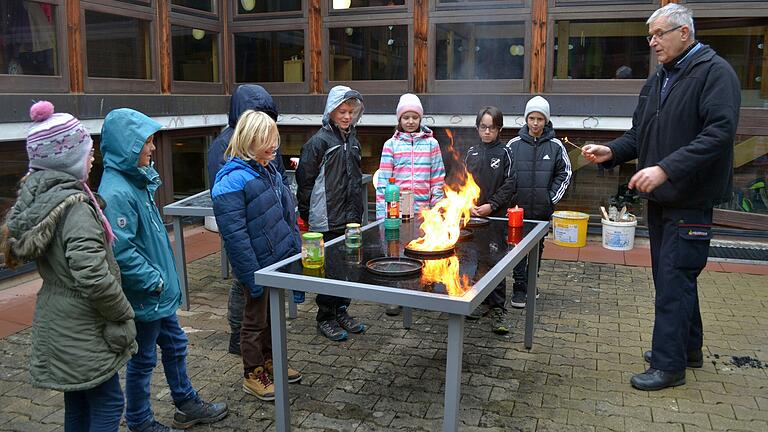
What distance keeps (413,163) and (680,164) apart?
2288 millimetres

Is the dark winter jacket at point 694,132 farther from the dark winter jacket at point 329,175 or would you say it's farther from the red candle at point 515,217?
the dark winter jacket at point 329,175

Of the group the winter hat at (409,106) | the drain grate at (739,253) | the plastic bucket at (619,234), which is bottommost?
the drain grate at (739,253)

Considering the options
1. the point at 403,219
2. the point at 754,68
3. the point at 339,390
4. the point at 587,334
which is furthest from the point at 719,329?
the point at 754,68

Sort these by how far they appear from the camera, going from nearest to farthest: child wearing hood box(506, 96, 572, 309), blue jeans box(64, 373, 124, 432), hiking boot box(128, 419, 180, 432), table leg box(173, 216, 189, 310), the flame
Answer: blue jeans box(64, 373, 124, 432) → the flame → hiking boot box(128, 419, 180, 432) → child wearing hood box(506, 96, 572, 309) → table leg box(173, 216, 189, 310)

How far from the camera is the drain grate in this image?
7383 millimetres

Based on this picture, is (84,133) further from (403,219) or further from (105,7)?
(105,7)

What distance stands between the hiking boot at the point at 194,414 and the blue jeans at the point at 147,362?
0.19 metres

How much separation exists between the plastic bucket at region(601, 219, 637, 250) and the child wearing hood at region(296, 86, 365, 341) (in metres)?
4.23

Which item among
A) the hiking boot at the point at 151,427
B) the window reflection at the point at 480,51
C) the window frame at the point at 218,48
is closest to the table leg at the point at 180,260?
the hiking boot at the point at 151,427

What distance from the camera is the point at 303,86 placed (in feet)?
29.9

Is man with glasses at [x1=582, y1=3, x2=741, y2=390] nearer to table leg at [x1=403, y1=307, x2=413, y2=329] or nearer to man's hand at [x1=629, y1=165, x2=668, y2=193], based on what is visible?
man's hand at [x1=629, y1=165, x2=668, y2=193]

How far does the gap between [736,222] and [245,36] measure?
7433 mm

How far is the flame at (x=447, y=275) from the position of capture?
2.93 meters

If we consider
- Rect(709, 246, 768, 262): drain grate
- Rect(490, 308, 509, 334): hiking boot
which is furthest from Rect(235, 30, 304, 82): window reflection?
Rect(709, 246, 768, 262): drain grate
